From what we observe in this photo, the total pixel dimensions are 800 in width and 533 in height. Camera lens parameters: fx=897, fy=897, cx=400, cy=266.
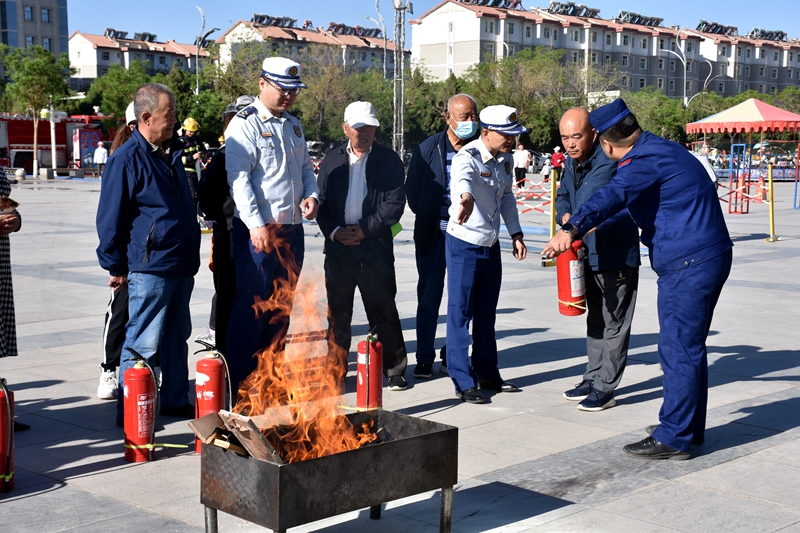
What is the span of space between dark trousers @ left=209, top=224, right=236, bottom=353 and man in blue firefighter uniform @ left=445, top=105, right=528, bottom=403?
4.85 ft

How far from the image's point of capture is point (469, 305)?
6156 millimetres

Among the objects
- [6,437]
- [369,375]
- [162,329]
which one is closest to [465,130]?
[369,375]

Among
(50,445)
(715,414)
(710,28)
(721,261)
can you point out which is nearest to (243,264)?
(50,445)

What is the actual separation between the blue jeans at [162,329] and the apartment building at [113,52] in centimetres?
12745

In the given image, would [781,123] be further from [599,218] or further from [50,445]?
[50,445]

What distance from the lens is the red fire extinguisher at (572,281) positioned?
5.98 m

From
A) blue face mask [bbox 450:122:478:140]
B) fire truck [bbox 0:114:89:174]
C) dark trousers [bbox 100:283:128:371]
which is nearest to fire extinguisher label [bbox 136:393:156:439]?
dark trousers [bbox 100:283:128:371]

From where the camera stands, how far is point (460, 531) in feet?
12.9

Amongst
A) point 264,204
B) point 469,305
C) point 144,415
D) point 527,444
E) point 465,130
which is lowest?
point 527,444

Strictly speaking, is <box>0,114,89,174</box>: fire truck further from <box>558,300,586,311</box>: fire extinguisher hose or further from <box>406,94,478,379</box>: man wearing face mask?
<box>558,300,586,311</box>: fire extinguisher hose

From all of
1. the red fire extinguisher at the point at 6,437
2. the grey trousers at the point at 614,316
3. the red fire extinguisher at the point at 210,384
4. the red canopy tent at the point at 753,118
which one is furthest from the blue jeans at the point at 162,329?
the red canopy tent at the point at 753,118

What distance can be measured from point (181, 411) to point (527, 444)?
7.28ft

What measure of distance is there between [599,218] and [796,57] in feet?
534

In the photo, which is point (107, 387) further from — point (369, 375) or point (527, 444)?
point (527, 444)
